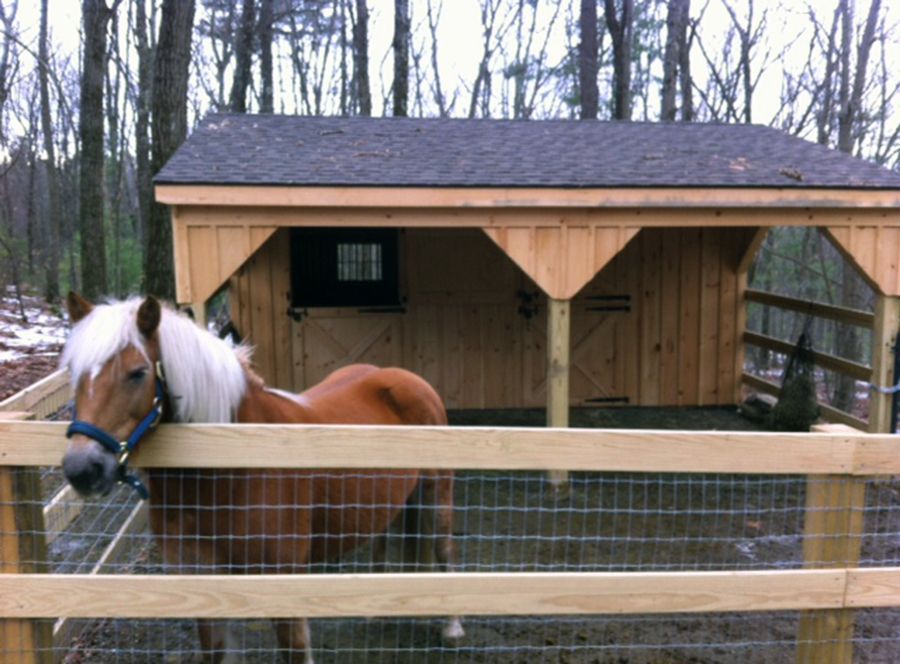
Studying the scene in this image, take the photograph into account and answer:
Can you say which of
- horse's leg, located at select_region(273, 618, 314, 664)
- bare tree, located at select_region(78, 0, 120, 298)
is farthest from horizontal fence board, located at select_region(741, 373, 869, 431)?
bare tree, located at select_region(78, 0, 120, 298)

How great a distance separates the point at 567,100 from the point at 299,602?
19594 mm

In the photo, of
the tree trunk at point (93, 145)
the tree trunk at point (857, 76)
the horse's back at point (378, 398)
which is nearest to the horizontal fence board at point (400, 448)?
the horse's back at point (378, 398)

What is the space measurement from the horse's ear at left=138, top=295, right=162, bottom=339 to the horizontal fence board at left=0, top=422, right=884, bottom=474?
315mm

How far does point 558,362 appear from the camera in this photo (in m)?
6.12

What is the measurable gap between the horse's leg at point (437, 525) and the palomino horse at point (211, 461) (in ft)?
0.94

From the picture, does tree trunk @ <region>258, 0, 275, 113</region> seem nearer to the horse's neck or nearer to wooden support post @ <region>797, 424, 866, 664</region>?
the horse's neck

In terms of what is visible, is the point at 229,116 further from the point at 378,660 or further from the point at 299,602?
the point at 299,602

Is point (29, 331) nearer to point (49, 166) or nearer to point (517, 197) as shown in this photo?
point (49, 166)

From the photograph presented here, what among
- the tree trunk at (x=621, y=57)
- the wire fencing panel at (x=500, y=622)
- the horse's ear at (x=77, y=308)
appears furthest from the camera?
the tree trunk at (x=621, y=57)

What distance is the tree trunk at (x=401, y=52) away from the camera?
15.0 meters

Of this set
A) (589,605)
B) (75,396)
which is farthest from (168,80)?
(589,605)

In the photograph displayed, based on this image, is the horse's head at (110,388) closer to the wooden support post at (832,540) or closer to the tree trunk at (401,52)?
the wooden support post at (832,540)

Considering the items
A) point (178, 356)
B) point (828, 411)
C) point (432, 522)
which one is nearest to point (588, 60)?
point (828, 411)

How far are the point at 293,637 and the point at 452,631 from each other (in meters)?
1.26
